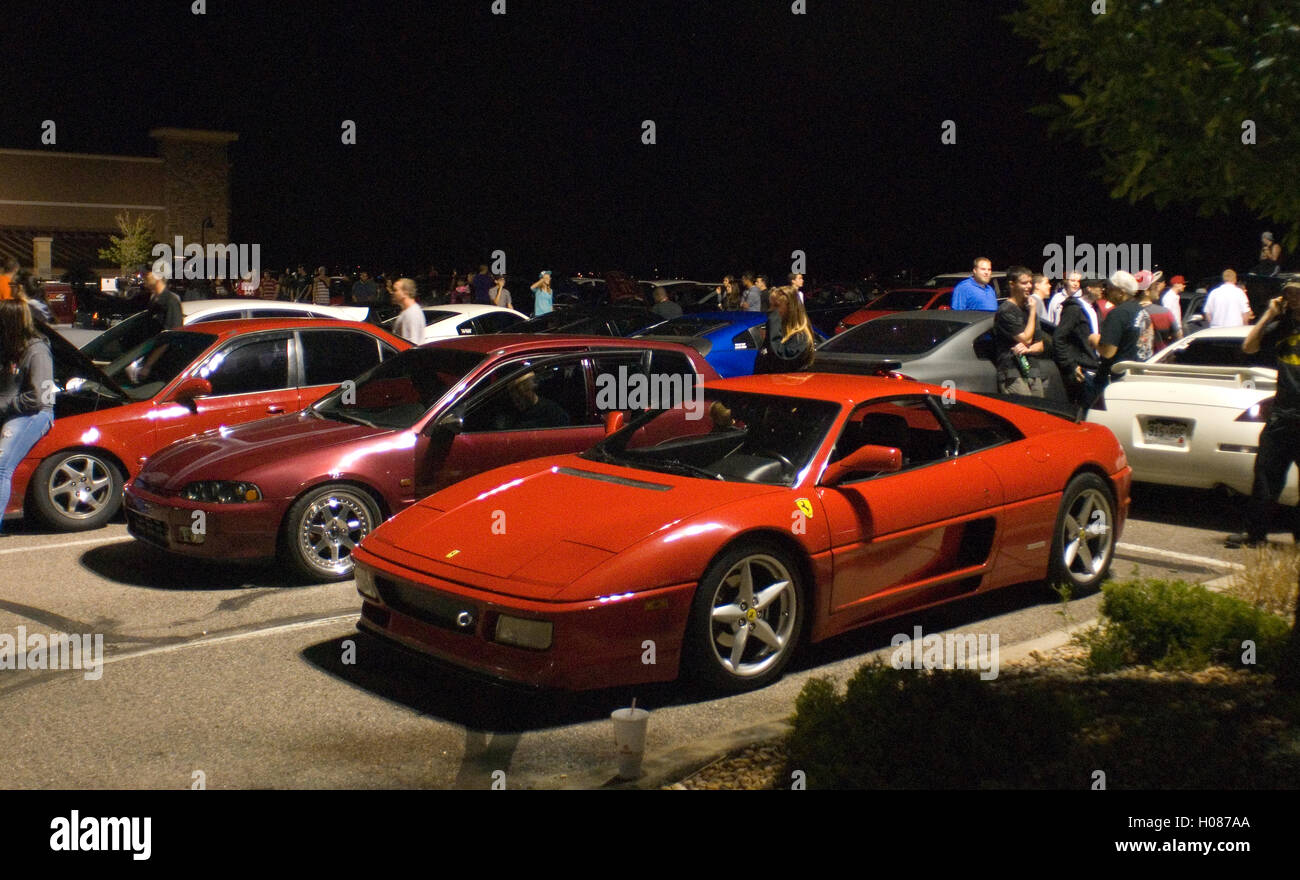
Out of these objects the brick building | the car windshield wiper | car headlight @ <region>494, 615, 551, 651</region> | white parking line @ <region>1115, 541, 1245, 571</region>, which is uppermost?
the brick building

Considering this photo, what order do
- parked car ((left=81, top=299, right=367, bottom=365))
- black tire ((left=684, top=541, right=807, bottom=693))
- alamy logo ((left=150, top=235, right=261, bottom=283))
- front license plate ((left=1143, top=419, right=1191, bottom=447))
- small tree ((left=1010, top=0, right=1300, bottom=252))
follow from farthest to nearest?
alamy logo ((left=150, top=235, right=261, bottom=283))
parked car ((left=81, top=299, right=367, bottom=365))
front license plate ((left=1143, top=419, right=1191, bottom=447))
black tire ((left=684, top=541, right=807, bottom=693))
small tree ((left=1010, top=0, right=1300, bottom=252))

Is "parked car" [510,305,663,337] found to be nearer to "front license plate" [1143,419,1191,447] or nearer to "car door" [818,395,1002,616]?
"front license plate" [1143,419,1191,447]

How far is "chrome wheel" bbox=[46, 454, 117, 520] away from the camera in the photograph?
917 cm

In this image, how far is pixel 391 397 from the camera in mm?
8398

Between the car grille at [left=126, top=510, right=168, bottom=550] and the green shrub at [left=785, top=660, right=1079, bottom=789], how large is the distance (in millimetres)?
4485

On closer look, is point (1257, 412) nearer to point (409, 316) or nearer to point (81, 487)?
point (409, 316)

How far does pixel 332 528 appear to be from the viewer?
7648 mm

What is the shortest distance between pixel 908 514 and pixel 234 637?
3.42m

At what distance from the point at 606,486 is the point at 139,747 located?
7.40 feet

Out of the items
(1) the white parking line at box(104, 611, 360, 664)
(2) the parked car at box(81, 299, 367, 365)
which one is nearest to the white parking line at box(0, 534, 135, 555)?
(2) the parked car at box(81, 299, 367, 365)

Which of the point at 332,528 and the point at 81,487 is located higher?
the point at 81,487

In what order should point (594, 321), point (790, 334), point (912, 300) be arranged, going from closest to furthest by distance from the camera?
1. point (790, 334)
2. point (594, 321)
3. point (912, 300)

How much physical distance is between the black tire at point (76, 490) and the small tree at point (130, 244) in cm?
4316
